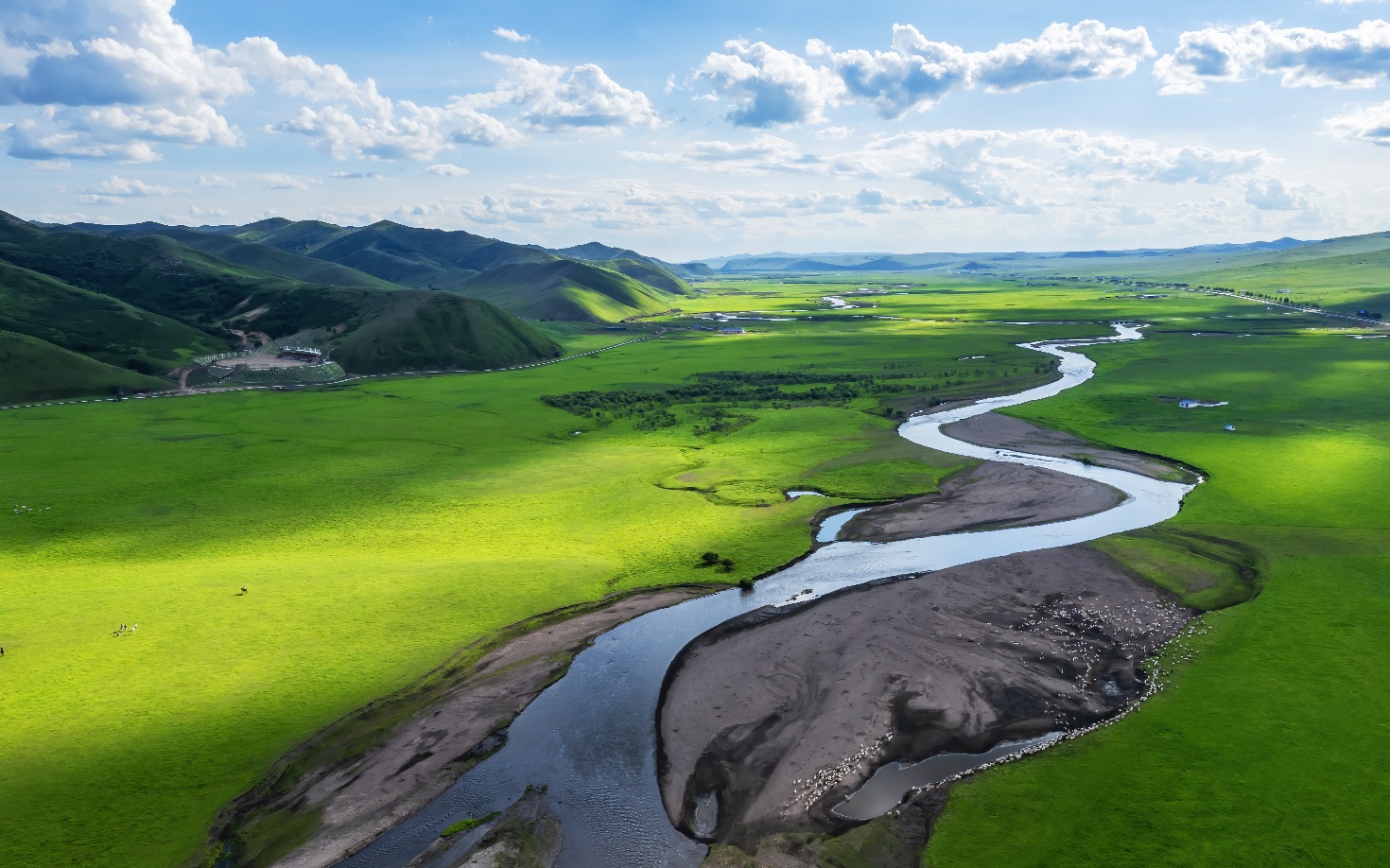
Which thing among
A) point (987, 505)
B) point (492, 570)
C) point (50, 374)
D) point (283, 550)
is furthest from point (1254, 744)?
point (50, 374)

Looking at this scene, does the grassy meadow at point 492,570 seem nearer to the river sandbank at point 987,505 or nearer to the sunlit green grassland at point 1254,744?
the sunlit green grassland at point 1254,744

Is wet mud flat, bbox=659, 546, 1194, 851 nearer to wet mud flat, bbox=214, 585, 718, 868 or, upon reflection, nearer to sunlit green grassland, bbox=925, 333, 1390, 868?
sunlit green grassland, bbox=925, 333, 1390, 868

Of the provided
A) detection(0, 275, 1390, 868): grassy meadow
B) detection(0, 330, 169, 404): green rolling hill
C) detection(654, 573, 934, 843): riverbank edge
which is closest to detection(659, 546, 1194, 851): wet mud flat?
detection(654, 573, 934, 843): riverbank edge

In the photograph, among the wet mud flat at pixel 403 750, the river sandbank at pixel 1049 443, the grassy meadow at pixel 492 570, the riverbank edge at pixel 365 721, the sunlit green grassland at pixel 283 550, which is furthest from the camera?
the river sandbank at pixel 1049 443

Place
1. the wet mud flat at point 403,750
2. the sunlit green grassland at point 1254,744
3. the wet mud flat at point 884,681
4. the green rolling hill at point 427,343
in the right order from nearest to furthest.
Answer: the sunlit green grassland at point 1254,744
the wet mud flat at point 403,750
the wet mud flat at point 884,681
the green rolling hill at point 427,343

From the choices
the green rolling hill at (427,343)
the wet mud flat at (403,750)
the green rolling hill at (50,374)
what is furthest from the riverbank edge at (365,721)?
the green rolling hill at (427,343)

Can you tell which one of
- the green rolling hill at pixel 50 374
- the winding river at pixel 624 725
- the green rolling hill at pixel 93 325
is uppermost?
the green rolling hill at pixel 93 325

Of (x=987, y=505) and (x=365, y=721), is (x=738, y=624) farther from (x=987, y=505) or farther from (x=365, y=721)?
(x=987, y=505)
